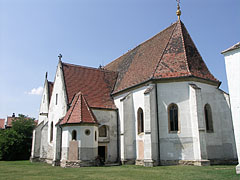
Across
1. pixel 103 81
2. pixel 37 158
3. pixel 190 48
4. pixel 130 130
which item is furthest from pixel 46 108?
pixel 190 48

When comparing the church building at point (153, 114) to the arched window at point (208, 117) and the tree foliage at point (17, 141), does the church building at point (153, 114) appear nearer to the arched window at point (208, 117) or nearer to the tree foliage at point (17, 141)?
the arched window at point (208, 117)

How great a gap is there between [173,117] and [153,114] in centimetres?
177

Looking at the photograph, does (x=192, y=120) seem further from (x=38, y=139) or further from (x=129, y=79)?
(x=38, y=139)

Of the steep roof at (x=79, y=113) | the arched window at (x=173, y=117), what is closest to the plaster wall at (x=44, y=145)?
the steep roof at (x=79, y=113)

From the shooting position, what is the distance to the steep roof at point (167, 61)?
2109cm

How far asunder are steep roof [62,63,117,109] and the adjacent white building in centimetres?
1409

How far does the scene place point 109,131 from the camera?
24.5m

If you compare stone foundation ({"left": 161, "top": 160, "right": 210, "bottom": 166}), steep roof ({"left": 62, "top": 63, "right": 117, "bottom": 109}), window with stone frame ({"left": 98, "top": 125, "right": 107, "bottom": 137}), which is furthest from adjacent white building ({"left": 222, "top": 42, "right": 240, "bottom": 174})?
window with stone frame ({"left": 98, "top": 125, "right": 107, "bottom": 137})

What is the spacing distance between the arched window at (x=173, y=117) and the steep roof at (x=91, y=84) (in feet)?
23.7

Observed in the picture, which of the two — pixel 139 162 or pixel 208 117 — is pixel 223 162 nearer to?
pixel 208 117

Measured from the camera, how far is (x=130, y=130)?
22766mm

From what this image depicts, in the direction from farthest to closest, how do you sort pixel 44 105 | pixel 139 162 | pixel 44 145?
1. pixel 44 105
2. pixel 44 145
3. pixel 139 162

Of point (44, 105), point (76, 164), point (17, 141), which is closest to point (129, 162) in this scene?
point (76, 164)

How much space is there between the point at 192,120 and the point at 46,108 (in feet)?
75.1
